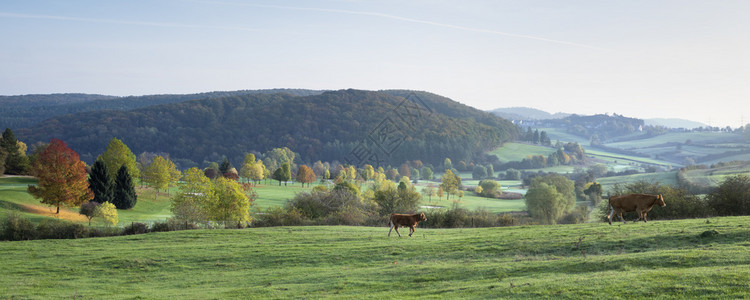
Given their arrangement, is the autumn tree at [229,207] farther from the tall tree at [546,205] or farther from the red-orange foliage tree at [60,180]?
the tall tree at [546,205]

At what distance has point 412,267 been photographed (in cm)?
1719

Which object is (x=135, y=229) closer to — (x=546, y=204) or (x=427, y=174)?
(x=546, y=204)

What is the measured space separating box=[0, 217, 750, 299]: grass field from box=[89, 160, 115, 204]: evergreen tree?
39.2m

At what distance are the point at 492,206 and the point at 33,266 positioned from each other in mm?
88181

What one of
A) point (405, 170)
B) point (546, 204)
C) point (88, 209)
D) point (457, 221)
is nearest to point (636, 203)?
→ point (457, 221)

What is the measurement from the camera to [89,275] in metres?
19.5

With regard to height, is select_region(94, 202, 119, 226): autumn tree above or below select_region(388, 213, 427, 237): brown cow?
below

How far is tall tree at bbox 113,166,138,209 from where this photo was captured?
64.8 metres

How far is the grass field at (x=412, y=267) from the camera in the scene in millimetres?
12078

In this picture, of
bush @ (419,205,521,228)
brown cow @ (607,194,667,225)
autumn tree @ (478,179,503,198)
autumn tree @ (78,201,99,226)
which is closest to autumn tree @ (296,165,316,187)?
autumn tree @ (478,179,503,198)

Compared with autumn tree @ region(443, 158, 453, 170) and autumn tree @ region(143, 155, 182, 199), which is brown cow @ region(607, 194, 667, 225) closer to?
autumn tree @ region(143, 155, 182, 199)

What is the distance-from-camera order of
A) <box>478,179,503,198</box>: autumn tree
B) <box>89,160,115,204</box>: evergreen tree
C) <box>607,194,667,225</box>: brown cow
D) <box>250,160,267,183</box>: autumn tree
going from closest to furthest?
1. <box>607,194,667,225</box>: brown cow
2. <box>89,160,115,204</box>: evergreen tree
3. <box>250,160,267,183</box>: autumn tree
4. <box>478,179,503,198</box>: autumn tree

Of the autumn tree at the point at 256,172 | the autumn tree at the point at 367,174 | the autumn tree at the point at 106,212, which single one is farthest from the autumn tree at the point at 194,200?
the autumn tree at the point at 367,174

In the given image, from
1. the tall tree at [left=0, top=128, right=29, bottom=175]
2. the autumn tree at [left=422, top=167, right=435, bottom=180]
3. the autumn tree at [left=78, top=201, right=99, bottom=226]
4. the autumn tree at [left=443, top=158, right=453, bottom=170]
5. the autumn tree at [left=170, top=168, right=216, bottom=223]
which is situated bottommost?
the autumn tree at [left=422, top=167, right=435, bottom=180]
